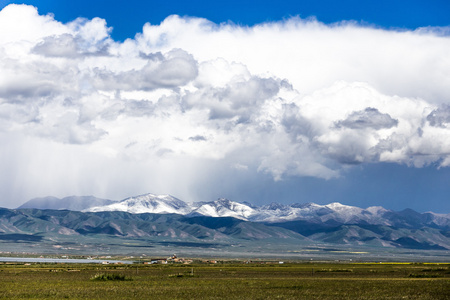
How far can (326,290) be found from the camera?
304 ft

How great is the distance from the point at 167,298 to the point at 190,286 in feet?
66.2

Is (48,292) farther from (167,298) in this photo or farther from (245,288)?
(245,288)

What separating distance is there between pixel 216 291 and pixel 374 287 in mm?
26948

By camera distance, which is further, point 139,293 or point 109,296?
point 139,293

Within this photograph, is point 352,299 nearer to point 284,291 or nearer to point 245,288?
point 284,291

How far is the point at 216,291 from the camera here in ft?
292

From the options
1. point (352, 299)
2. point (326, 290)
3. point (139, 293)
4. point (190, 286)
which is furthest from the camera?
point (190, 286)

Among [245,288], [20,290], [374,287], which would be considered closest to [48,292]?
[20,290]

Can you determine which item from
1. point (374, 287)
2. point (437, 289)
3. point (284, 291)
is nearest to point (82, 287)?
point (284, 291)

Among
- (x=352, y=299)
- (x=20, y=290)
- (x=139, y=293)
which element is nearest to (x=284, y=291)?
(x=352, y=299)

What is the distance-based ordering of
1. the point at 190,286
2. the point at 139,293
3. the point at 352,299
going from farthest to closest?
the point at 190,286, the point at 139,293, the point at 352,299

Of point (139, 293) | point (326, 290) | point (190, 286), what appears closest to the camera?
point (139, 293)

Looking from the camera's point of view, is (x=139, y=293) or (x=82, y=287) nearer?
(x=139, y=293)

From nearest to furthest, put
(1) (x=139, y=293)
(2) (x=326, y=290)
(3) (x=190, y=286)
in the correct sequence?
(1) (x=139, y=293) → (2) (x=326, y=290) → (3) (x=190, y=286)
